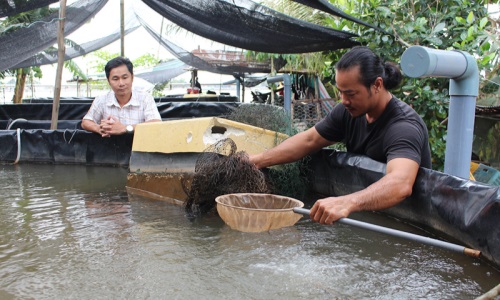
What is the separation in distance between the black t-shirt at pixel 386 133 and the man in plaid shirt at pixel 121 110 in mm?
2220

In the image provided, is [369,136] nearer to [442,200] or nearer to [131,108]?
[442,200]

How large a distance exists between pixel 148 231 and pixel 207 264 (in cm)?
70

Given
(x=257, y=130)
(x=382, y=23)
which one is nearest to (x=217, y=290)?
(x=257, y=130)

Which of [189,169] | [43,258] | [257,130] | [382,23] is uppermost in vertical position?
→ [382,23]

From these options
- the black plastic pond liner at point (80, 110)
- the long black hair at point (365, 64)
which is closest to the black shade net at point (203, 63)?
the black plastic pond liner at point (80, 110)

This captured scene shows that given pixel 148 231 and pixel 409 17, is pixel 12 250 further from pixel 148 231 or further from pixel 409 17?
pixel 409 17

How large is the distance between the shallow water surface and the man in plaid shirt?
148 centimetres

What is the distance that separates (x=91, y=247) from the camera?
8.48ft

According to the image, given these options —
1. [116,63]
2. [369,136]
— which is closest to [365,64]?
[369,136]

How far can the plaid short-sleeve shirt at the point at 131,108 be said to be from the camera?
15.9ft

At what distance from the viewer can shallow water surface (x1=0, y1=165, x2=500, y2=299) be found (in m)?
2.04

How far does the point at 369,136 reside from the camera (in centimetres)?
306

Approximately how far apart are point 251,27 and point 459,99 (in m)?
3.02

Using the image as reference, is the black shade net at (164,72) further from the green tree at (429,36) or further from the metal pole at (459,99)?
the metal pole at (459,99)
